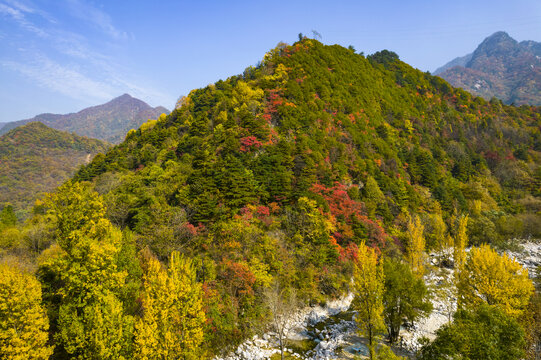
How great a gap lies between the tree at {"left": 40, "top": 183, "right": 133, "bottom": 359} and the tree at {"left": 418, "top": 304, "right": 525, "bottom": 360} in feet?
61.9

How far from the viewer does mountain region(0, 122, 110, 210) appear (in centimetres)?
9731

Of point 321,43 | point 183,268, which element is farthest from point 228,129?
point 321,43

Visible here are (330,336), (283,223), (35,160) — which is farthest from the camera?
(35,160)

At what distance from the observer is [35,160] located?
11969 centimetres

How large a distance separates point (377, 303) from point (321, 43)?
81658 mm

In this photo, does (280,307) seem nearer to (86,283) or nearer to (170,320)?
(170,320)

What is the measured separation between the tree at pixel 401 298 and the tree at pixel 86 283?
72.4 ft

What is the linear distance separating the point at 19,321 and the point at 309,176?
1357 inches

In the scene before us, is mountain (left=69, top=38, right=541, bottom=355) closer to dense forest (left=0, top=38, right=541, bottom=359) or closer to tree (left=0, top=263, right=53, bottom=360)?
dense forest (left=0, top=38, right=541, bottom=359)

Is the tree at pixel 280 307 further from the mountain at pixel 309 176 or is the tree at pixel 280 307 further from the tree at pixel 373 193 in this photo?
the tree at pixel 373 193

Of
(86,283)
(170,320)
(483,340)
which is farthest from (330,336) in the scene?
(86,283)

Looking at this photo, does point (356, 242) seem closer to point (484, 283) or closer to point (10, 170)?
point (484, 283)

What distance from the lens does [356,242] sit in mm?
37062

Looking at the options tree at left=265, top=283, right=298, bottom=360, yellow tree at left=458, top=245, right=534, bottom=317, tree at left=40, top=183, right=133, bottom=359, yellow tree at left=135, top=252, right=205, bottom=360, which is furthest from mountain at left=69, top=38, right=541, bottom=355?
yellow tree at left=458, top=245, right=534, bottom=317
